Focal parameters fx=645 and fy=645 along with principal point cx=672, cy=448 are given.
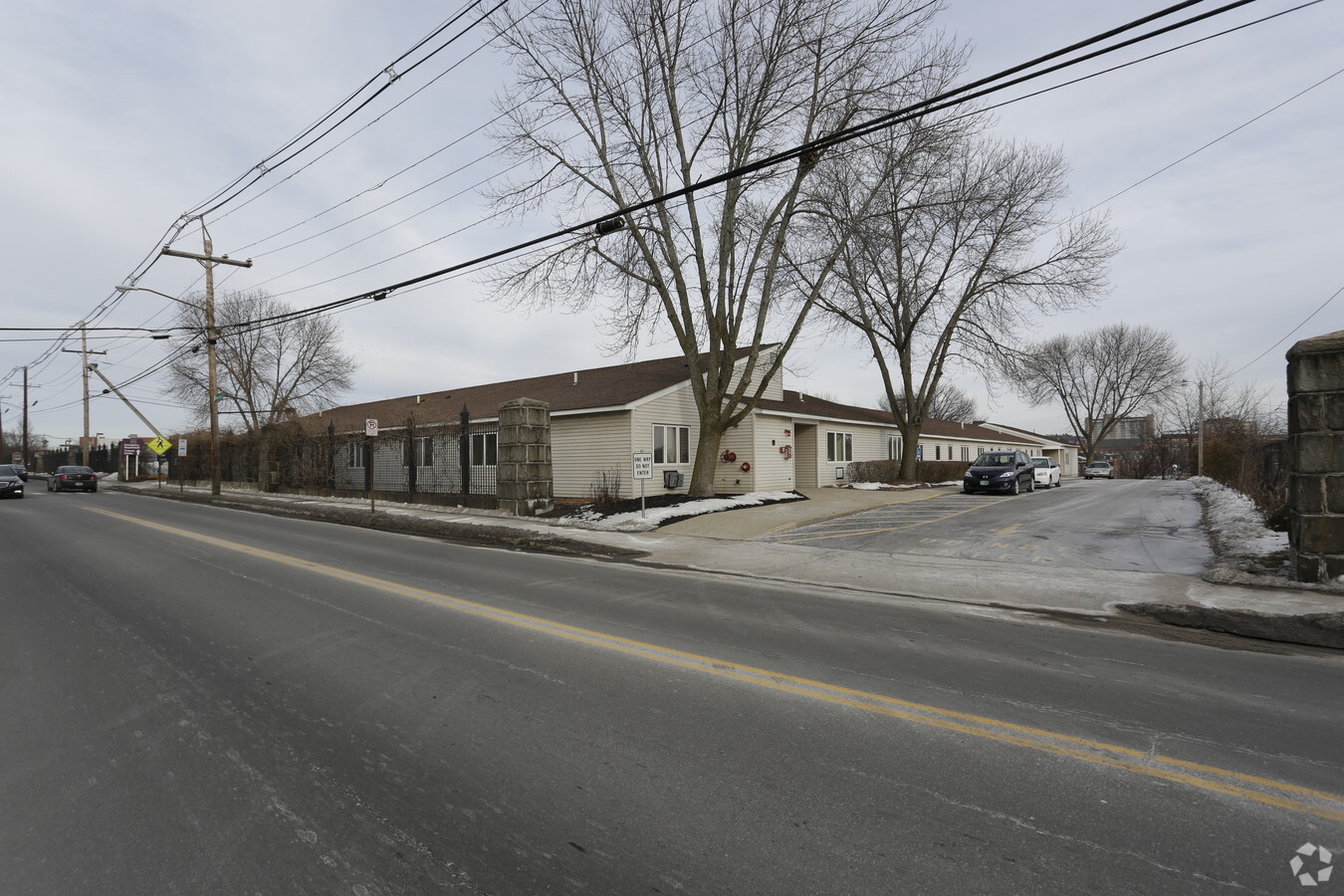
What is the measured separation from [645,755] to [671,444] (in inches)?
707

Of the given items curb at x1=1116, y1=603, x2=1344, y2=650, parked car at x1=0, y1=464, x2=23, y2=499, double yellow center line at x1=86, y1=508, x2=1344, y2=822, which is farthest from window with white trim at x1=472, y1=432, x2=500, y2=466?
parked car at x1=0, y1=464, x2=23, y2=499

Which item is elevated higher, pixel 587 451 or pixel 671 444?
pixel 671 444

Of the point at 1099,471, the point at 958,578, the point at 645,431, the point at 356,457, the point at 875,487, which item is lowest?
the point at 1099,471

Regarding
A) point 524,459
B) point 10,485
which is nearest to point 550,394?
point 524,459

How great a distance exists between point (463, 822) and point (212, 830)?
3.59 ft

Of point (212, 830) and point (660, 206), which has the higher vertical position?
point (660, 206)

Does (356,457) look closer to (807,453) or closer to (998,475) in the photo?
(807,453)

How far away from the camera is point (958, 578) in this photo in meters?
8.79

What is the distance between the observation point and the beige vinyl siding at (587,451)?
19625 mm

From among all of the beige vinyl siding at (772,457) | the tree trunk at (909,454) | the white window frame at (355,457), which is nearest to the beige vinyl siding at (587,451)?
the beige vinyl siding at (772,457)

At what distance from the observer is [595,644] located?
5504mm

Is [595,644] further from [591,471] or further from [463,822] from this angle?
[591,471]

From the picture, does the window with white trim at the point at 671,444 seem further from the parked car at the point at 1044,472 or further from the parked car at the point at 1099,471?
the parked car at the point at 1099,471

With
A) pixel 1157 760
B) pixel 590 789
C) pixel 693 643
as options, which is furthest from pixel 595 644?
pixel 1157 760
